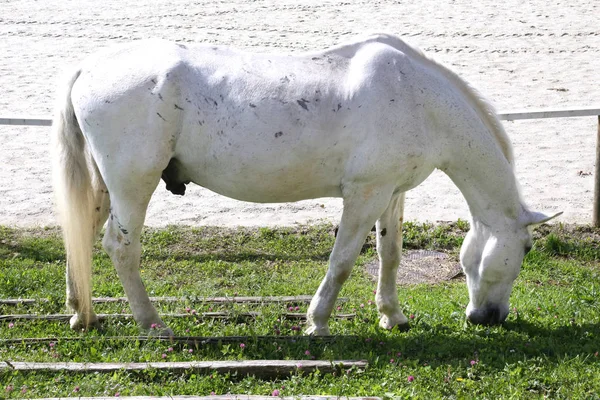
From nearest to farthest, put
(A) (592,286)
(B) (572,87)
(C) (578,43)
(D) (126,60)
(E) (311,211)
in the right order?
(D) (126,60) < (A) (592,286) < (E) (311,211) < (B) (572,87) < (C) (578,43)

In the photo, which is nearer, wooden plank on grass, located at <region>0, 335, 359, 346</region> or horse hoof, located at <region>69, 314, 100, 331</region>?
wooden plank on grass, located at <region>0, 335, 359, 346</region>

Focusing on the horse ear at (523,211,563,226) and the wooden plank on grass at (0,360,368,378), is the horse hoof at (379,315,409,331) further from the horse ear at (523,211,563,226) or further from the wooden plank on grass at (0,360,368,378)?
the horse ear at (523,211,563,226)

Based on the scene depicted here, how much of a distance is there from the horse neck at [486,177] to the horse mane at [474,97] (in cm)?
8

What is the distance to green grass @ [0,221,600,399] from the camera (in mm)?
5027

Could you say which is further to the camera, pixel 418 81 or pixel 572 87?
pixel 572 87

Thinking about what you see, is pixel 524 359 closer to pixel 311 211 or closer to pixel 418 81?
pixel 418 81

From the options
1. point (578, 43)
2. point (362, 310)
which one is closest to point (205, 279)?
point (362, 310)

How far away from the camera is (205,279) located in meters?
7.30

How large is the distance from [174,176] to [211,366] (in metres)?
1.38

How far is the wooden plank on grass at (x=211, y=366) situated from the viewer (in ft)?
16.8

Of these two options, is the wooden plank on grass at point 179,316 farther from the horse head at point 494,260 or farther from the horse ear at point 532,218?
the horse ear at point 532,218

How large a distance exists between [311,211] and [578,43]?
8.25m

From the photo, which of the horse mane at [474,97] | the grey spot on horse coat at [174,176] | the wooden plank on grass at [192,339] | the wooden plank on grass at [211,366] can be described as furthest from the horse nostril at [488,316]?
the grey spot on horse coat at [174,176]

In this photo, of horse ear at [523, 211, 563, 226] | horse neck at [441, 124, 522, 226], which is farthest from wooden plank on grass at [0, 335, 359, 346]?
horse ear at [523, 211, 563, 226]
